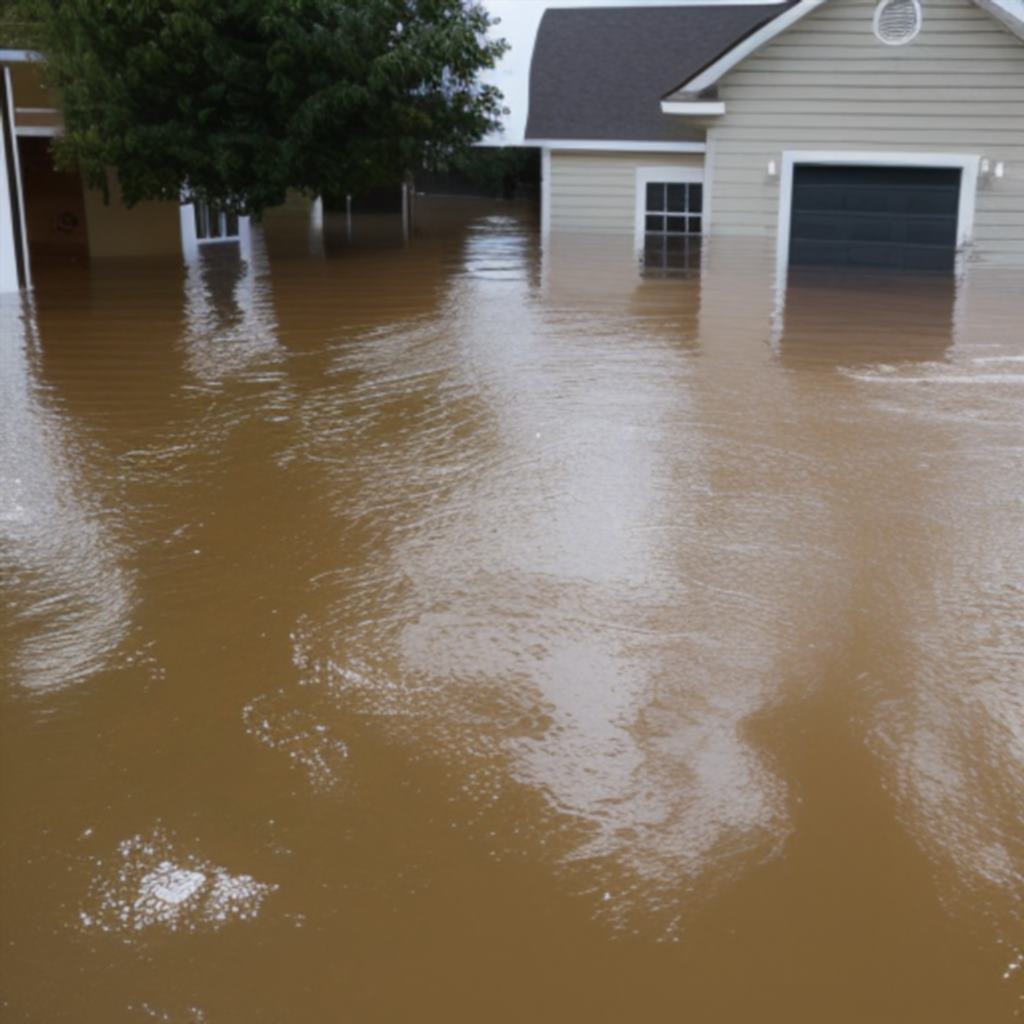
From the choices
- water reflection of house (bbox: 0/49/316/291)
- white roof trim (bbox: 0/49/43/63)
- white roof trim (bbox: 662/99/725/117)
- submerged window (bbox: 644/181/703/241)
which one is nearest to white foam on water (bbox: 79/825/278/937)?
water reflection of house (bbox: 0/49/316/291)

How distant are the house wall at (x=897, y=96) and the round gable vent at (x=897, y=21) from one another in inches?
3.8

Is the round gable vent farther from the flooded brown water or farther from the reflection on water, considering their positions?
the reflection on water

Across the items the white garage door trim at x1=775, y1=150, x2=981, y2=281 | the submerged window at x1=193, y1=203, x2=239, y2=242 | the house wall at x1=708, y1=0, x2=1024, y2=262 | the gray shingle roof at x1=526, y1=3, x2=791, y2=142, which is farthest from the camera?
the submerged window at x1=193, y1=203, x2=239, y2=242

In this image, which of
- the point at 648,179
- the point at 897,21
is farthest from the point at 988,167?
the point at 648,179

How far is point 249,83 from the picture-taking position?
54.1 ft

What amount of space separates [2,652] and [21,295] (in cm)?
1124

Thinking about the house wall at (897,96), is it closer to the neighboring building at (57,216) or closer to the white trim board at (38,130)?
the neighboring building at (57,216)

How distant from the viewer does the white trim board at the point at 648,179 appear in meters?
21.5

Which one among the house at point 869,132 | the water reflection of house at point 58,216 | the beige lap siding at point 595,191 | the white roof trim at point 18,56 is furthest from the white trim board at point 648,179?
the white roof trim at point 18,56

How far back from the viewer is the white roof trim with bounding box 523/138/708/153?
21188 mm

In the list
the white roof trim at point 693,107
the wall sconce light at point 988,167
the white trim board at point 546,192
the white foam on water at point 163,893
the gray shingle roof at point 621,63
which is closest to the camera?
the white foam on water at point 163,893

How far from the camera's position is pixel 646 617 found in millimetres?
5398

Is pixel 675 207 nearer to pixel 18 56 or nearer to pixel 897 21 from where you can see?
pixel 897 21

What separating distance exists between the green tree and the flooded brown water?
764 cm
